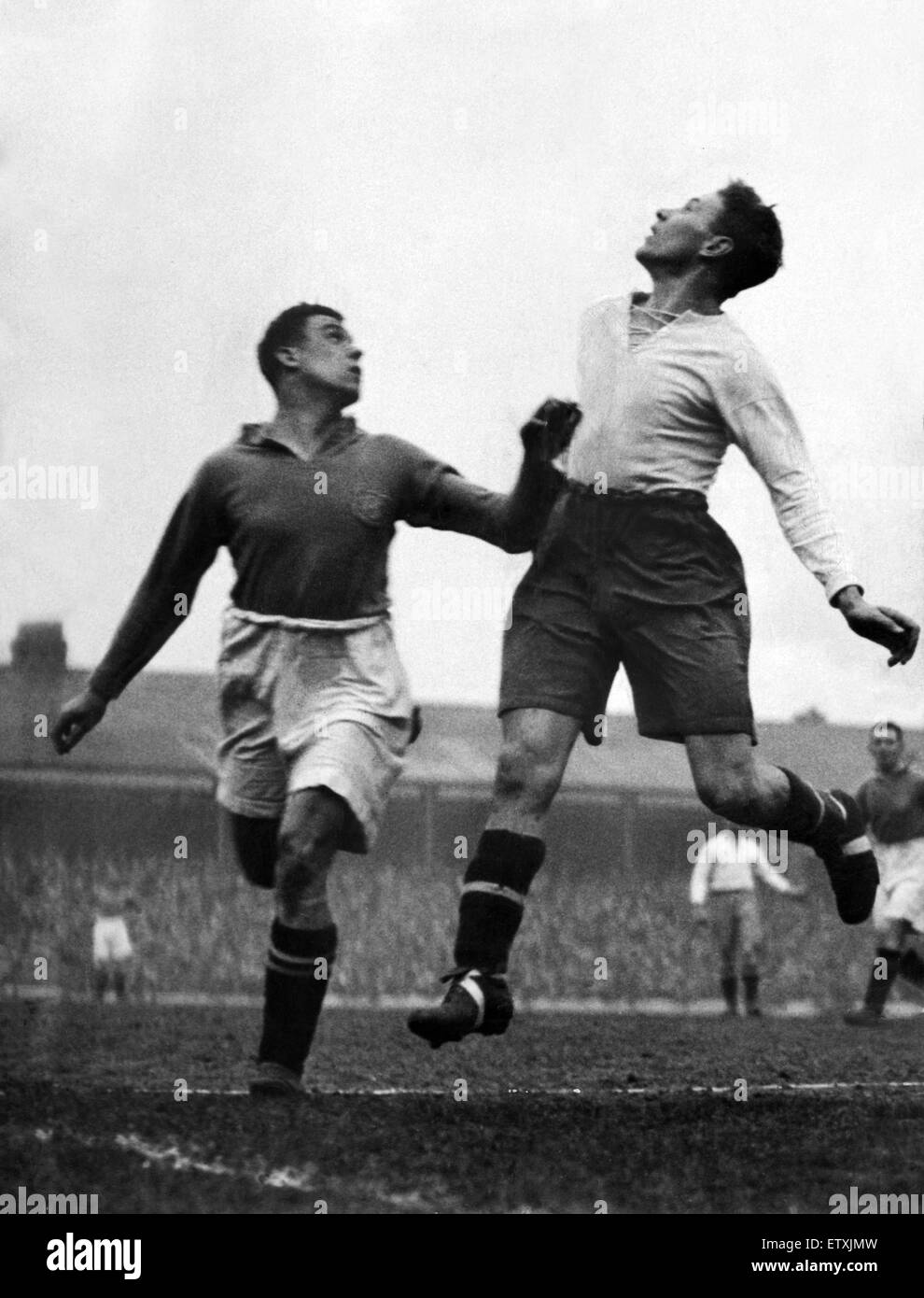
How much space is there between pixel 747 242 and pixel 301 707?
2175 millimetres

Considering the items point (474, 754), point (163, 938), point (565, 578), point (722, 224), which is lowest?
→ point (163, 938)

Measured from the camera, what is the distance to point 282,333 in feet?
22.9

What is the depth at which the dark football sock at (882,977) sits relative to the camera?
9.90m

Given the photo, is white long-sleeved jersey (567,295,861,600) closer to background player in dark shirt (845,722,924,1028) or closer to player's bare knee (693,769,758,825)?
player's bare knee (693,769,758,825)

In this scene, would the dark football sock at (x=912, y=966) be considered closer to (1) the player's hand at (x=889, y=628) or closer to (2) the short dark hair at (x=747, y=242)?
(1) the player's hand at (x=889, y=628)

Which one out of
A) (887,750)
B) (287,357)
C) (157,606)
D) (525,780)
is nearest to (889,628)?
(525,780)

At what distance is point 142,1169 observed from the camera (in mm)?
5297

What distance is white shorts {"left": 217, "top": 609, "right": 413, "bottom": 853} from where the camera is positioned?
20.9 ft

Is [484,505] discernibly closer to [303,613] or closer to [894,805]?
[303,613]

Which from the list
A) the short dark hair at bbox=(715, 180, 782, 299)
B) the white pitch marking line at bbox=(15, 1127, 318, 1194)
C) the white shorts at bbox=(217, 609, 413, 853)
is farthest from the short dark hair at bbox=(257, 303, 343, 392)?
the white pitch marking line at bbox=(15, 1127, 318, 1194)
